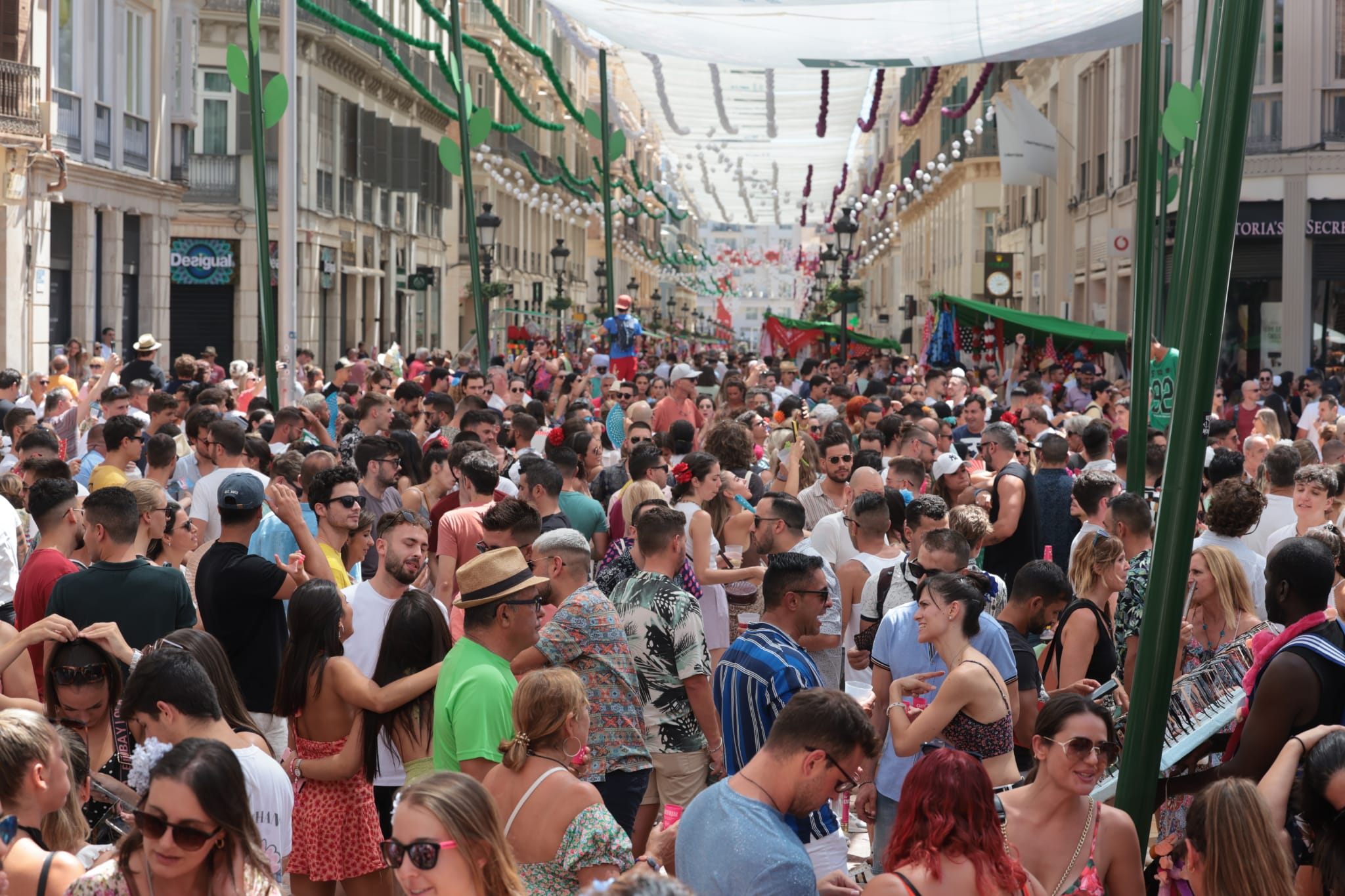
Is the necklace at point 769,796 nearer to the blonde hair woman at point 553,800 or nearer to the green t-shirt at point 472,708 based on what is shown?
the blonde hair woman at point 553,800

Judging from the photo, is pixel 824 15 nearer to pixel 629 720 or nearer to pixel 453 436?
pixel 453 436

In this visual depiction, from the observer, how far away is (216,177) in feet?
110

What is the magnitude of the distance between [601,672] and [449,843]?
2.23 metres

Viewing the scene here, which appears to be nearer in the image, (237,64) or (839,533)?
(839,533)

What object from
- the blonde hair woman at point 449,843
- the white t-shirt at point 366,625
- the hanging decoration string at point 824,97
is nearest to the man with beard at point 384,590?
the white t-shirt at point 366,625

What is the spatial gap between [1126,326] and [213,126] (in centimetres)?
1962

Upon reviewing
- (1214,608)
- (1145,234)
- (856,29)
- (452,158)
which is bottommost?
(1214,608)

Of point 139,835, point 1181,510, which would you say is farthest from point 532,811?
point 1181,510

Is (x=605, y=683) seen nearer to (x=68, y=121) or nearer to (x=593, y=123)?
(x=593, y=123)

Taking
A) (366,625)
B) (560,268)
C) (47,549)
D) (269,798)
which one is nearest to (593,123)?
(47,549)

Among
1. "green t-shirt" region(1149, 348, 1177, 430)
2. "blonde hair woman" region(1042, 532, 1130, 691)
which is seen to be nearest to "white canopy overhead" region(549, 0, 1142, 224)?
"green t-shirt" region(1149, 348, 1177, 430)

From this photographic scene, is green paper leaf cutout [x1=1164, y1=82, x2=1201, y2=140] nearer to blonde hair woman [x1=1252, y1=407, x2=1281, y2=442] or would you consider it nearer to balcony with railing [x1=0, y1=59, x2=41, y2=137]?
blonde hair woman [x1=1252, y1=407, x2=1281, y2=442]

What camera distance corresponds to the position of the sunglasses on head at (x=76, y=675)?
514 centimetres

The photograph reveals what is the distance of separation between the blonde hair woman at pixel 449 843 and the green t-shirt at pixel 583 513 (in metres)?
5.11
